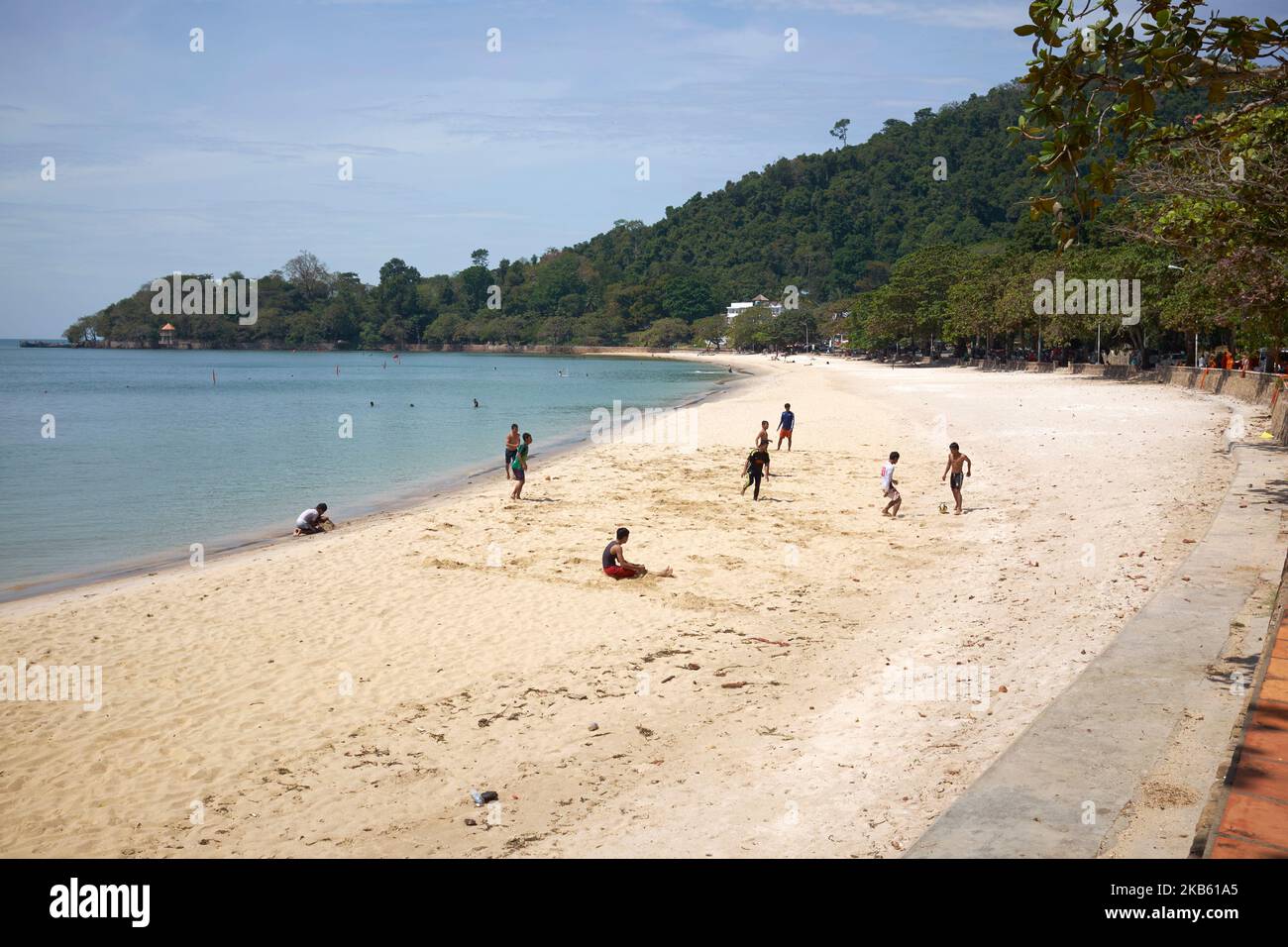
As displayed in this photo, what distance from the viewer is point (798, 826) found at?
235 inches

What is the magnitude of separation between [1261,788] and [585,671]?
262 inches

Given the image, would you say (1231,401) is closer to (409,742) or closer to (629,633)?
(629,633)

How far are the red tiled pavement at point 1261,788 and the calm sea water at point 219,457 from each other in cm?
1788

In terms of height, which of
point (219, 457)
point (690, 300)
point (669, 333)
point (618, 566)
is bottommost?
point (618, 566)

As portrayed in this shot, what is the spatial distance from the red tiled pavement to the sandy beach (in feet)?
6.04

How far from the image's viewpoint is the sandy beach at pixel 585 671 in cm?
666

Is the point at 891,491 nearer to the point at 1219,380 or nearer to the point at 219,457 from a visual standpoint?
the point at 1219,380

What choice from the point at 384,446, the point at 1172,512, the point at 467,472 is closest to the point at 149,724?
the point at 1172,512

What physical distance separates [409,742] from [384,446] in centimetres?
3175

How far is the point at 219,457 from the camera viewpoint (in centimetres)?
3594

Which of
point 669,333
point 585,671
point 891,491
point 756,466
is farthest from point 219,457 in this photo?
point 669,333

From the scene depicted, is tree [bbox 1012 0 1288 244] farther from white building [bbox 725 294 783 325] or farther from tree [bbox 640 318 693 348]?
tree [bbox 640 318 693 348]

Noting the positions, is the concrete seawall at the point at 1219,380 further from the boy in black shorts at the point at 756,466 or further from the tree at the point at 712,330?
the tree at the point at 712,330

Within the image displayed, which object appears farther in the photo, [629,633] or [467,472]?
[467,472]
